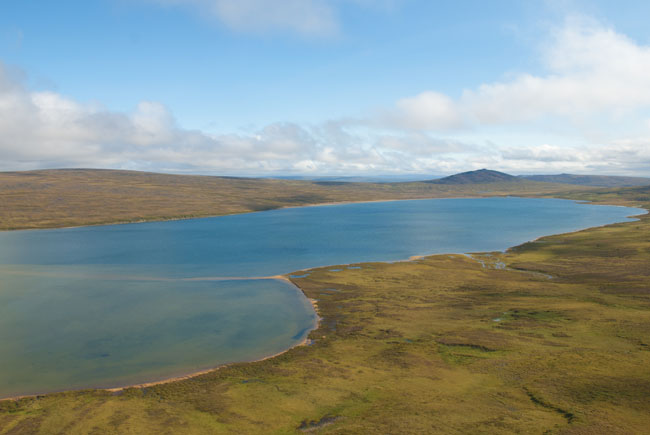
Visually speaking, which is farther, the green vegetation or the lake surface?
the lake surface

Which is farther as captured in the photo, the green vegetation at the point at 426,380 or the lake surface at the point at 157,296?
the lake surface at the point at 157,296

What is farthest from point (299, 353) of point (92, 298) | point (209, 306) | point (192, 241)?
point (192, 241)

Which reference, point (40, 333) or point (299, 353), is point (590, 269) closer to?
point (299, 353)

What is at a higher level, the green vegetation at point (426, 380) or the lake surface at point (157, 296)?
the green vegetation at point (426, 380)

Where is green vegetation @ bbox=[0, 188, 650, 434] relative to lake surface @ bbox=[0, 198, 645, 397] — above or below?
above
